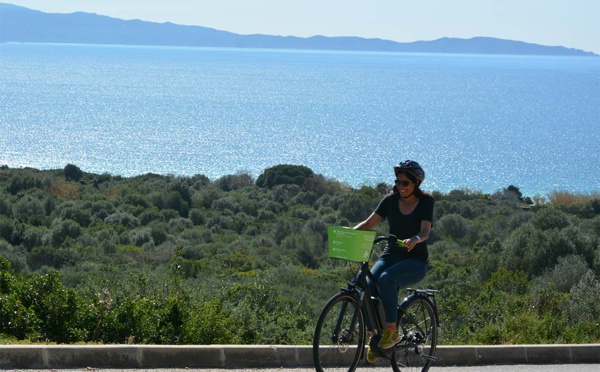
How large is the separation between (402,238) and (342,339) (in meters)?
0.85

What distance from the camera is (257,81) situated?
19288cm

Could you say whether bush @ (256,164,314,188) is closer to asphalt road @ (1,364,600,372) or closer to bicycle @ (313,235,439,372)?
asphalt road @ (1,364,600,372)

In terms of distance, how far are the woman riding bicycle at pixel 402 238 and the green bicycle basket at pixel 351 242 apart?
0.28 metres

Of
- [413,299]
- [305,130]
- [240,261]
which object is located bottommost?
[305,130]

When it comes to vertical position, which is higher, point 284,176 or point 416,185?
point 416,185

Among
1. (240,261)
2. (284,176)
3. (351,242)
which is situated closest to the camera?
(351,242)

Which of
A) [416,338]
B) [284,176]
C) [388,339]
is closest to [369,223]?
[388,339]

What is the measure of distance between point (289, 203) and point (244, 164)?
30424mm

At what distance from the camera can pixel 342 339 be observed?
638cm

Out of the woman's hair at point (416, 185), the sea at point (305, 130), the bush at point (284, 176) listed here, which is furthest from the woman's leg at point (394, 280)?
the sea at point (305, 130)

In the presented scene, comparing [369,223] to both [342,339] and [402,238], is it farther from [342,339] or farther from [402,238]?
[342,339]

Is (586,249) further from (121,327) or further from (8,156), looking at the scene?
(8,156)

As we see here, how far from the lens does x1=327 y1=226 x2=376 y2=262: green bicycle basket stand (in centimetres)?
615

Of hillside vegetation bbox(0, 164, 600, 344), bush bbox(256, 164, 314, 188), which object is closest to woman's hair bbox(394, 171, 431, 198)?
hillside vegetation bbox(0, 164, 600, 344)
